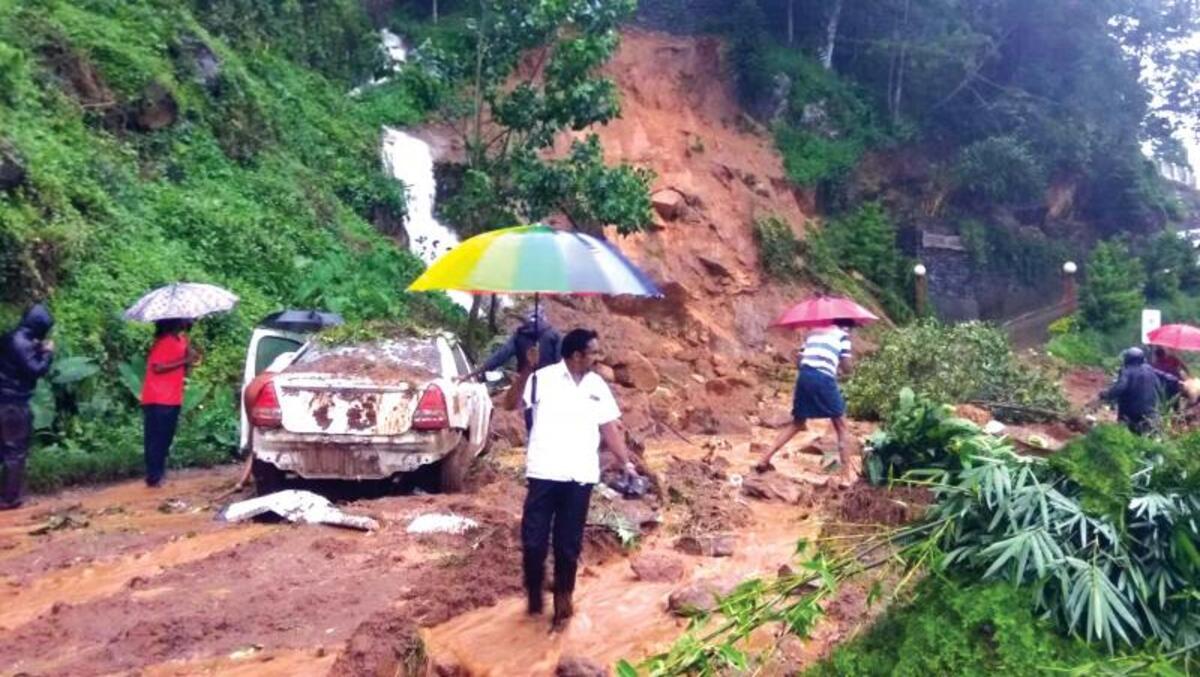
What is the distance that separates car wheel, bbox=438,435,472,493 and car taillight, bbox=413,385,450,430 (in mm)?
358

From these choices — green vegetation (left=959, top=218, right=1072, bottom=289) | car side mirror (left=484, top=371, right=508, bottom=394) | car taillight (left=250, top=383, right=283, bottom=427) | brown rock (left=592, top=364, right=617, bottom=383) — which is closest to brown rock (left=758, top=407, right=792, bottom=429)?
brown rock (left=592, top=364, right=617, bottom=383)

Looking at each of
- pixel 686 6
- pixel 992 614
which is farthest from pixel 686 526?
pixel 686 6

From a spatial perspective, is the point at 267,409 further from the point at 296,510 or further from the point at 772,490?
the point at 772,490

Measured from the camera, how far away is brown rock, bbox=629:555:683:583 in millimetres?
7055

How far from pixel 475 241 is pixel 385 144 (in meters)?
15.9

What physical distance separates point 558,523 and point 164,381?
5329 mm

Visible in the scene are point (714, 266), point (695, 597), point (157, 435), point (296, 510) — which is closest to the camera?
point (695, 597)

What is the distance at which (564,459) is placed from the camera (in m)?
5.97

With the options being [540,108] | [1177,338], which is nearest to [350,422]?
[1177,338]

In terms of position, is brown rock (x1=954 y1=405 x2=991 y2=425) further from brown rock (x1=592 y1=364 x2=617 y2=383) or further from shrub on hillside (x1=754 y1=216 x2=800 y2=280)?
shrub on hillside (x1=754 y1=216 x2=800 y2=280)

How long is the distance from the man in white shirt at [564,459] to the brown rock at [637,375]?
470 inches

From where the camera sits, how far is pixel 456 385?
9.08 metres

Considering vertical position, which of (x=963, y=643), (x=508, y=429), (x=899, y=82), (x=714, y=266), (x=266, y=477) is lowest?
(x=508, y=429)

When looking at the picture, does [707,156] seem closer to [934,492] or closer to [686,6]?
[686,6]
